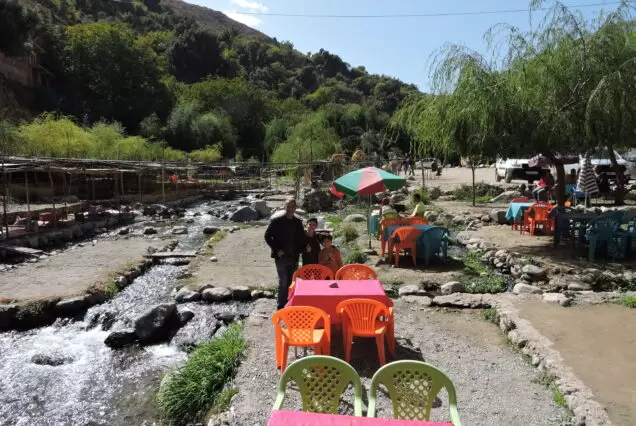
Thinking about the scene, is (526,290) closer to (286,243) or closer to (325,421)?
(286,243)

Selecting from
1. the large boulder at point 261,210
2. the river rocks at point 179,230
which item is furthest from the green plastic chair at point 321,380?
the large boulder at point 261,210

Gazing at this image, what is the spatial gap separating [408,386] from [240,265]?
767cm

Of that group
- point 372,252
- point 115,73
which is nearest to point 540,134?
point 372,252

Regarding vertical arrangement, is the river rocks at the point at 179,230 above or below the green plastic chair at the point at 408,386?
below

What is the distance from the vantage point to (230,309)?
7.78 m

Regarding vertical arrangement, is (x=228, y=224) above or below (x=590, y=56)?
below

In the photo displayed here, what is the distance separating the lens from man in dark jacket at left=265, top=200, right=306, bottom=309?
6.10 metres

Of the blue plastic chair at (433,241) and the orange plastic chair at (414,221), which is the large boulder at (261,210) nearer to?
the orange plastic chair at (414,221)

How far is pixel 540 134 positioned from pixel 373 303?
6.50 m

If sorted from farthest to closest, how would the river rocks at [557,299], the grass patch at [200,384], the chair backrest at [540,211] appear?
the chair backrest at [540,211] → the river rocks at [557,299] → the grass patch at [200,384]

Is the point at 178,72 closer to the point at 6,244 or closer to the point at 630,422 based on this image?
the point at 6,244

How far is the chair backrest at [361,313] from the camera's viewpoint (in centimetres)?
475

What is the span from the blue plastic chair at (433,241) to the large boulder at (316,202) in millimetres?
11462

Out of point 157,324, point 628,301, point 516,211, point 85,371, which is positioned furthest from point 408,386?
point 516,211
